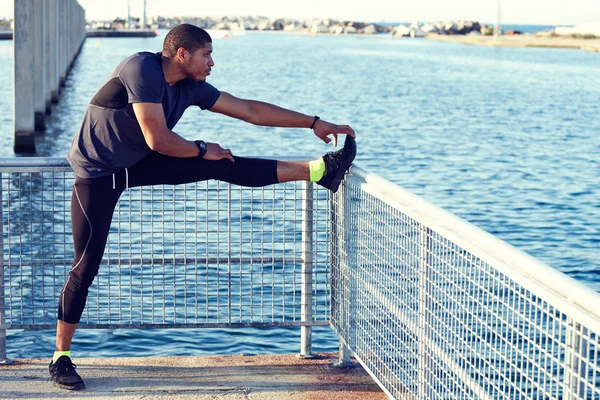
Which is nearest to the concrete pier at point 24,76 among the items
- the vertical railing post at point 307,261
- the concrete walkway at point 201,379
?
the concrete walkway at point 201,379

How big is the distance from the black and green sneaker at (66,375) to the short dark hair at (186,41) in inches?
64.9

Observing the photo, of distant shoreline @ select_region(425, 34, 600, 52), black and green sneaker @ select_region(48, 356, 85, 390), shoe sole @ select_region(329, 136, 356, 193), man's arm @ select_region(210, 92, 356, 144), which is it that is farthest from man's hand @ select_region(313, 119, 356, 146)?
distant shoreline @ select_region(425, 34, 600, 52)

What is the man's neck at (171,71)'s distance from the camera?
16.5 feet

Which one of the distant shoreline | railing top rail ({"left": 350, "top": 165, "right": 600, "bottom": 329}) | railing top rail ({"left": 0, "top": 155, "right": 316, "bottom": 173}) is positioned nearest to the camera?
railing top rail ({"left": 350, "top": 165, "right": 600, "bottom": 329})

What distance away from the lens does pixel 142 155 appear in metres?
5.11

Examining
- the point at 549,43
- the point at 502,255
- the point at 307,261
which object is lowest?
the point at 307,261

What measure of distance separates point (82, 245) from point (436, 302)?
1.85 metres

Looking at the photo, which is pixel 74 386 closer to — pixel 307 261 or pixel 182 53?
pixel 307 261

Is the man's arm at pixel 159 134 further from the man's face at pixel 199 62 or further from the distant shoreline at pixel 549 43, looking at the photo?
the distant shoreline at pixel 549 43

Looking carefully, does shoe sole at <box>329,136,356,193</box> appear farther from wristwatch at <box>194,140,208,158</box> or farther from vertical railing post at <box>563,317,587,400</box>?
vertical railing post at <box>563,317,587,400</box>

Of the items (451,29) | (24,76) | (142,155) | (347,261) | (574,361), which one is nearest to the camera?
(574,361)

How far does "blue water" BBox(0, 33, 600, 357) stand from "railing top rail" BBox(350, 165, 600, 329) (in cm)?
556

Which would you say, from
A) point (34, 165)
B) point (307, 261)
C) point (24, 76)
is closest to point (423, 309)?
point (307, 261)

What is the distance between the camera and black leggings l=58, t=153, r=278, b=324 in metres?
5.10
